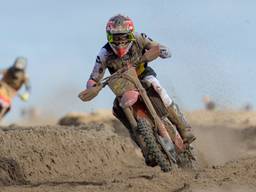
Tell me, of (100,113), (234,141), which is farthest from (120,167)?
(100,113)

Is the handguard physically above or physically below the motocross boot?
above

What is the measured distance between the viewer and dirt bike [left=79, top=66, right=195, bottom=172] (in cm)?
1037

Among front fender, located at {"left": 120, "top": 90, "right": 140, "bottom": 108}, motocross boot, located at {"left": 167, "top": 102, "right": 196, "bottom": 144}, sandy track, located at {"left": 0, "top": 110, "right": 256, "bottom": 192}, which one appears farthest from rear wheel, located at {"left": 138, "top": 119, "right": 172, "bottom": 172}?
motocross boot, located at {"left": 167, "top": 102, "right": 196, "bottom": 144}

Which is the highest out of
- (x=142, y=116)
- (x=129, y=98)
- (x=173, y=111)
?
(x=129, y=98)

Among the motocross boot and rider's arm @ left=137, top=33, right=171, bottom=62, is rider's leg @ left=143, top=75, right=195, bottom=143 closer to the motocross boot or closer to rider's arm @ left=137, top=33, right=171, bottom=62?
the motocross boot

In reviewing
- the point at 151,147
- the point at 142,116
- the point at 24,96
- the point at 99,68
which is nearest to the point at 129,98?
the point at 142,116

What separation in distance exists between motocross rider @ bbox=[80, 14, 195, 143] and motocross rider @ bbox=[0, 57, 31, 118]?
27.8 feet

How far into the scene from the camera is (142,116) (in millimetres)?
10602

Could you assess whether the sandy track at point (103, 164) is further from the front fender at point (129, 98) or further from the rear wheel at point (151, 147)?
the front fender at point (129, 98)

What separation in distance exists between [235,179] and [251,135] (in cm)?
1616

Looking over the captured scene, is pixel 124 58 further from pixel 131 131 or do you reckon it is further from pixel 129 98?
pixel 131 131

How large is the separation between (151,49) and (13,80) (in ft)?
30.8

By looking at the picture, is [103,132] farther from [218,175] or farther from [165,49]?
[218,175]

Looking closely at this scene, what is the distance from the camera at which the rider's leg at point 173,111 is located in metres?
10.9
